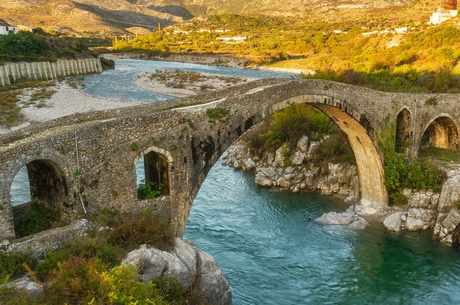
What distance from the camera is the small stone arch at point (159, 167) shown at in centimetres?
1271

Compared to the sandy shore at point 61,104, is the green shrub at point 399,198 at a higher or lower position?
Result: lower

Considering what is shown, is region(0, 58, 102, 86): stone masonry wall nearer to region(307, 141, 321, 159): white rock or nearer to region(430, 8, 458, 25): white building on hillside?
region(307, 141, 321, 159): white rock

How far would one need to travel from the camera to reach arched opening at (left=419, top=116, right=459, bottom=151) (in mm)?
23062

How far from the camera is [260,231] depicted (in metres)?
19.0

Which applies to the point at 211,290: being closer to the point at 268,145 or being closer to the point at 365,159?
the point at 365,159

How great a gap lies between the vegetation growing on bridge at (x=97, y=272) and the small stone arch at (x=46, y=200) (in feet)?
3.01

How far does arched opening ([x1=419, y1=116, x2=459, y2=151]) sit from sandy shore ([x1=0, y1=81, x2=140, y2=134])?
23.1 meters

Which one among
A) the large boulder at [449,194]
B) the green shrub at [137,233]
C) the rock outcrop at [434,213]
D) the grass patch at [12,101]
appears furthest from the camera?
the grass patch at [12,101]

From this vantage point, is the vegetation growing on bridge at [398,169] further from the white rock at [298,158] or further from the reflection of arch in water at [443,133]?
the white rock at [298,158]

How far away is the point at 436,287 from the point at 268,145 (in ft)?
45.5

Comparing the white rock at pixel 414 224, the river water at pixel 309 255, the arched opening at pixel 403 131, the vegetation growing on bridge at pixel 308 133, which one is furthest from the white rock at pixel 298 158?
the white rock at pixel 414 224

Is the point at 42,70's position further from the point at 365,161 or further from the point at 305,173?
the point at 365,161

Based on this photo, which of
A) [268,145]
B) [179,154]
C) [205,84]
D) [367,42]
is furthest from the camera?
[367,42]

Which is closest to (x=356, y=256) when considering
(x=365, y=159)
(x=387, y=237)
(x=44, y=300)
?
(x=387, y=237)
